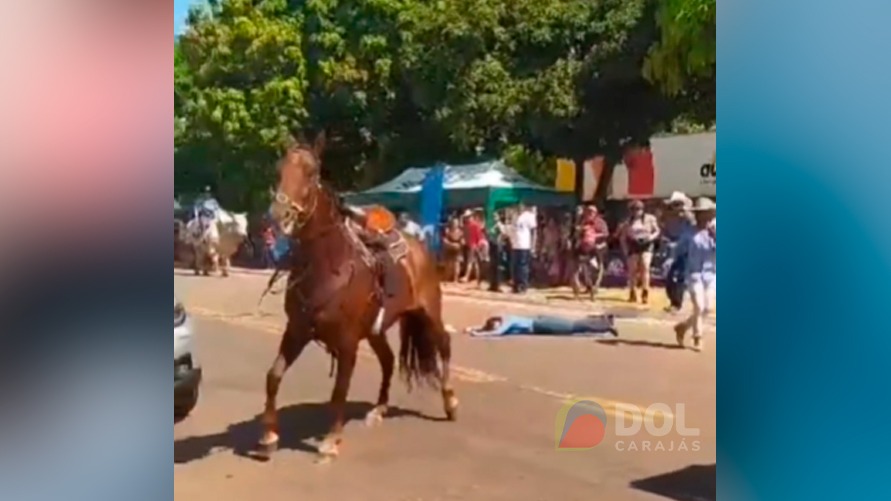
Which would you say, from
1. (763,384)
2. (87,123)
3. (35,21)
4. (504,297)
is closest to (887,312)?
(763,384)

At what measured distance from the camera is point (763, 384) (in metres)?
2.89

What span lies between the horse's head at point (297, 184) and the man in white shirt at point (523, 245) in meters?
0.60

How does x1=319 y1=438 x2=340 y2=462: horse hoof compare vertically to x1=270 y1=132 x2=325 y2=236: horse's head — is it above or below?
below

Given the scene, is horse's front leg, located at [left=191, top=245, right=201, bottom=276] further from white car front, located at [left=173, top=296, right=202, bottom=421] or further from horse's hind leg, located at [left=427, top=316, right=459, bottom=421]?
horse's hind leg, located at [left=427, top=316, right=459, bottom=421]

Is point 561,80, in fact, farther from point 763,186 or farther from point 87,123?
point 87,123

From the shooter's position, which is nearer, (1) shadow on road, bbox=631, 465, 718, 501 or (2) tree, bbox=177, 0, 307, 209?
(2) tree, bbox=177, 0, 307, 209

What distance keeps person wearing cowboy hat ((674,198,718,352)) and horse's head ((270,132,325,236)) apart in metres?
1.10

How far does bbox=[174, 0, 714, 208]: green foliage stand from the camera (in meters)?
2.84

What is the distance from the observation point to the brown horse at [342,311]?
2.86m

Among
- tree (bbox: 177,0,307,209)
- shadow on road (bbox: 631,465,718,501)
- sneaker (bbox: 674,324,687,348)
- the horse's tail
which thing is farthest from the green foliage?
shadow on road (bbox: 631,465,718,501)

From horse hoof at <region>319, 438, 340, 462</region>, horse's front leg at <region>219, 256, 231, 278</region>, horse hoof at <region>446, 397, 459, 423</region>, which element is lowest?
horse hoof at <region>319, 438, 340, 462</region>

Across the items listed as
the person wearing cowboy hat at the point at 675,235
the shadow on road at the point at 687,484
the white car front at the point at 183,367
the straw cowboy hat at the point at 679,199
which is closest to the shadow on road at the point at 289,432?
the white car front at the point at 183,367

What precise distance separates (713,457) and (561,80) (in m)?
1.22

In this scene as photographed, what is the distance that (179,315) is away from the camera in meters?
2.82
